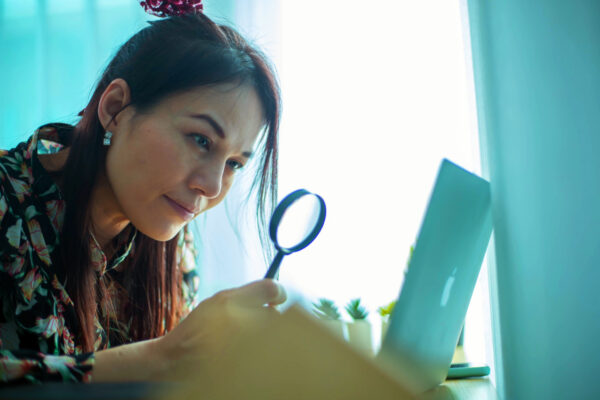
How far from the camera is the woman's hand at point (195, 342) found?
587 mm

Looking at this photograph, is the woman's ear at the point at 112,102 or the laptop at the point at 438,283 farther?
the woman's ear at the point at 112,102

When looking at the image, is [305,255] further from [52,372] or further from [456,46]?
[52,372]

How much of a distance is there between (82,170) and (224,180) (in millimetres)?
265

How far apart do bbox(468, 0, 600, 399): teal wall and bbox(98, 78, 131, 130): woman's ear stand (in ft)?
2.18

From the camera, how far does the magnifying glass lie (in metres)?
0.69

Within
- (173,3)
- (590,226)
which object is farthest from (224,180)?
(590,226)

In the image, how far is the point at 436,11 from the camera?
5.40 feet

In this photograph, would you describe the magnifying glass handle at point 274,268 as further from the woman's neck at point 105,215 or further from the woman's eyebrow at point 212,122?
the woman's neck at point 105,215

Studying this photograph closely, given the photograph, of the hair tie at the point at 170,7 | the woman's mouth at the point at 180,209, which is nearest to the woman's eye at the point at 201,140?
the woman's mouth at the point at 180,209

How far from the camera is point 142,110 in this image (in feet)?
3.12

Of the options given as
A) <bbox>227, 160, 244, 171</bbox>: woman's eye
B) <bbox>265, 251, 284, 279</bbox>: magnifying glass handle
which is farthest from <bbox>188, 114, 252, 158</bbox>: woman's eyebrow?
<bbox>265, 251, 284, 279</bbox>: magnifying glass handle

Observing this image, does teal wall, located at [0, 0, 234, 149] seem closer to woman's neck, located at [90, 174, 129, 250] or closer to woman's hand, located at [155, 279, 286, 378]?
woman's neck, located at [90, 174, 129, 250]

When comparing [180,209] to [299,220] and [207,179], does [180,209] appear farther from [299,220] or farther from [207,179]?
[299,220]

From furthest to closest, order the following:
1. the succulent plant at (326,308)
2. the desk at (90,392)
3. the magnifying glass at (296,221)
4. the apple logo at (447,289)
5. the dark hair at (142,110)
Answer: the succulent plant at (326,308), the dark hair at (142,110), the magnifying glass at (296,221), the apple logo at (447,289), the desk at (90,392)
